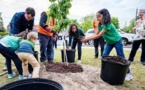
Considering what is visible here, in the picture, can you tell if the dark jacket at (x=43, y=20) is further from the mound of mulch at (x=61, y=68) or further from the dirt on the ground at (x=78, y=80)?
the dirt on the ground at (x=78, y=80)

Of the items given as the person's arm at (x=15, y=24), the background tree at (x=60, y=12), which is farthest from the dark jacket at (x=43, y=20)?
the person's arm at (x=15, y=24)

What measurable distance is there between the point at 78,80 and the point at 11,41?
1505mm

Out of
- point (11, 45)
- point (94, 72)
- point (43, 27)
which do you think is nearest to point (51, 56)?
point (43, 27)

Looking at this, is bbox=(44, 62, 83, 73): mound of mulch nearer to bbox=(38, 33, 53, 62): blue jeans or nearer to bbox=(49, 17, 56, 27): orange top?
bbox=(38, 33, 53, 62): blue jeans

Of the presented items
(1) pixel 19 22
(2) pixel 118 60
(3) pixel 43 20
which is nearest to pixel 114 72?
(2) pixel 118 60

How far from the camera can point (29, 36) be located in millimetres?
3873

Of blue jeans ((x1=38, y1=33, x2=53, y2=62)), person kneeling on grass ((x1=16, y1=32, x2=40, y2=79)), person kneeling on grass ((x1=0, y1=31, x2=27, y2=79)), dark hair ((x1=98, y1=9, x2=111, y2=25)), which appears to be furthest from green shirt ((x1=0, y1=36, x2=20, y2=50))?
Result: dark hair ((x1=98, y1=9, x2=111, y2=25))

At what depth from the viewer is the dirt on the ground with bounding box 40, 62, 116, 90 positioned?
3684 millimetres

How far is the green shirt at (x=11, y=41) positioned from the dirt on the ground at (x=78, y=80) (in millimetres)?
801

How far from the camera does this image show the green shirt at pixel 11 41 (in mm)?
3824

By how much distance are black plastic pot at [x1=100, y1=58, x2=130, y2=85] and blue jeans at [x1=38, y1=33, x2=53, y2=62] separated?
1.78m

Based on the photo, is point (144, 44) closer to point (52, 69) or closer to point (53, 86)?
point (52, 69)

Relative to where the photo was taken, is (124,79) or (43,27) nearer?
(124,79)

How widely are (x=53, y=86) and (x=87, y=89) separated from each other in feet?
5.20
